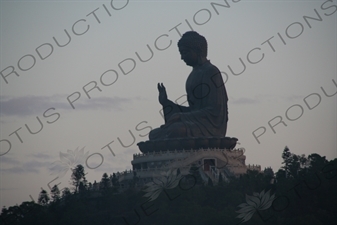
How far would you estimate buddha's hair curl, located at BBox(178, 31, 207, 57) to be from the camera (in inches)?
1953

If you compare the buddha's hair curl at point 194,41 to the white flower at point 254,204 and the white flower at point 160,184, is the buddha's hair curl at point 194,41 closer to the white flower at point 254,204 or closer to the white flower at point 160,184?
the white flower at point 160,184

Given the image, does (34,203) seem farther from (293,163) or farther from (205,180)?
(293,163)

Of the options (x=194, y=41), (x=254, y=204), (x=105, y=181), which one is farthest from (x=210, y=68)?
(x=254, y=204)

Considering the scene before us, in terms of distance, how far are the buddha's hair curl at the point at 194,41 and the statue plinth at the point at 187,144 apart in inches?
177

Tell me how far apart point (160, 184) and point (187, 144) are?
5816 mm

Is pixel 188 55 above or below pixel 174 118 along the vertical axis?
above

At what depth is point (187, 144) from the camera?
47.3m

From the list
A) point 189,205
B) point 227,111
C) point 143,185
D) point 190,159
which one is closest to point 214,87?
point 227,111

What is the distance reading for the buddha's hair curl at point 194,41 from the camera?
49594 mm

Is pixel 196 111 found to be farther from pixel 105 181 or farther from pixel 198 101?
pixel 105 181

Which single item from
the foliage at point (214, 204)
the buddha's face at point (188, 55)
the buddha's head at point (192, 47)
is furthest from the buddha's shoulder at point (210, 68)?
the foliage at point (214, 204)

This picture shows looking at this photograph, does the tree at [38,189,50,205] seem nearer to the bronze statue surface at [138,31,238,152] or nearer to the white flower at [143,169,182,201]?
the white flower at [143,169,182,201]

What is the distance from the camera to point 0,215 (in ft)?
135

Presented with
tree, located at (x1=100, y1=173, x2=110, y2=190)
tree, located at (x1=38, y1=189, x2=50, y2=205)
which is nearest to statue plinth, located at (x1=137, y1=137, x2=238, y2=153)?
tree, located at (x1=100, y1=173, x2=110, y2=190)
